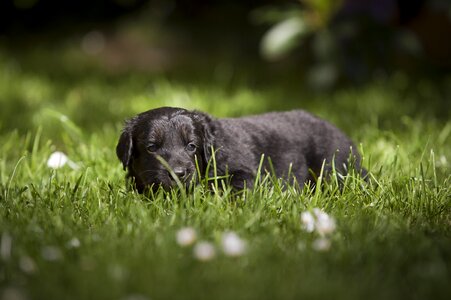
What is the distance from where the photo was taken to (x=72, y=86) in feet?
21.4

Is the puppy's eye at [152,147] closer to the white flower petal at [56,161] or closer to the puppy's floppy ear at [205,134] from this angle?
the puppy's floppy ear at [205,134]

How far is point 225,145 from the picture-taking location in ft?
11.1

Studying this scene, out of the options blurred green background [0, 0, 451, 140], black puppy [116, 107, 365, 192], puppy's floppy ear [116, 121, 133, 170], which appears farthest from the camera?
blurred green background [0, 0, 451, 140]

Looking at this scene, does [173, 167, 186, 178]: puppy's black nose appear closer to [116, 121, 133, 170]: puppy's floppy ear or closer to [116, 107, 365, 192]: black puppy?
[116, 107, 365, 192]: black puppy

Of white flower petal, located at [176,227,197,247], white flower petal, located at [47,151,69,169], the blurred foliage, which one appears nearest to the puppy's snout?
white flower petal, located at [176,227,197,247]

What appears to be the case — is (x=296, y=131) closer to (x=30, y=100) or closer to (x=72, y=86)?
(x=30, y=100)

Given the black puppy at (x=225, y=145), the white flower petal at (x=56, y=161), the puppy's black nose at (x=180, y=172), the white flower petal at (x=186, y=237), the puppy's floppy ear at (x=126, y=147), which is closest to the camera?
the white flower petal at (x=186, y=237)

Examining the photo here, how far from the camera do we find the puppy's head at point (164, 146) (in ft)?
9.95

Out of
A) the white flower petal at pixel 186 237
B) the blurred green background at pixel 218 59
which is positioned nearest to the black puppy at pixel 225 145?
the white flower petal at pixel 186 237

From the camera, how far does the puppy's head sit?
9.95 feet

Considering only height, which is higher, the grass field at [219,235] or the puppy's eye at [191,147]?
the puppy's eye at [191,147]

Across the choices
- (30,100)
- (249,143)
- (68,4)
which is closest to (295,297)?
(249,143)

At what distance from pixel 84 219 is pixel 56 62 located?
5535 millimetres

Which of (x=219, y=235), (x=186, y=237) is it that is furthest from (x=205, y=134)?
(x=186, y=237)
